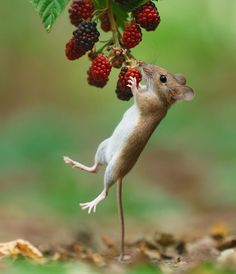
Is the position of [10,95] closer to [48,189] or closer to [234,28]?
[234,28]

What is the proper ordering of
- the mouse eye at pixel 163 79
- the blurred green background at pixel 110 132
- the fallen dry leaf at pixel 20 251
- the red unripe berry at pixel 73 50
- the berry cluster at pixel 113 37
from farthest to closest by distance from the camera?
the blurred green background at pixel 110 132, the fallen dry leaf at pixel 20 251, the mouse eye at pixel 163 79, the red unripe berry at pixel 73 50, the berry cluster at pixel 113 37

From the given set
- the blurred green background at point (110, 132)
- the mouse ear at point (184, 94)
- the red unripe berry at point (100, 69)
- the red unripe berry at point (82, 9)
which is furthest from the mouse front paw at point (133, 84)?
the blurred green background at point (110, 132)

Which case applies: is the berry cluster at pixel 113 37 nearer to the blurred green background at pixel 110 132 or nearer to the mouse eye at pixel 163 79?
the mouse eye at pixel 163 79

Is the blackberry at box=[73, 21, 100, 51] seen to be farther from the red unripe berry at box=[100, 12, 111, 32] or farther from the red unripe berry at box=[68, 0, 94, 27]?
the red unripe berry at box=[100, 12, 111, 32]

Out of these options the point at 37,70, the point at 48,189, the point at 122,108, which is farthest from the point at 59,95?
the point at 48,189

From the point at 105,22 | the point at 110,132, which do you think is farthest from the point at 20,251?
the point at 110,132
